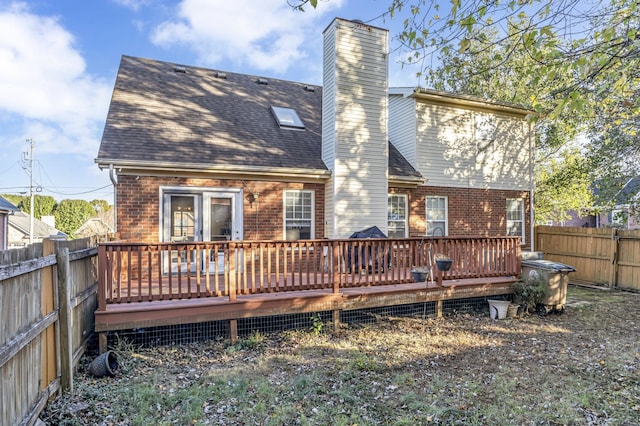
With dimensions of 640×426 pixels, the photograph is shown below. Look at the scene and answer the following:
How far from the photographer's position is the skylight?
33.0 feet

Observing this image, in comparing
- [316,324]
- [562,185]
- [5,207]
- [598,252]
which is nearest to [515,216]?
[598,252]

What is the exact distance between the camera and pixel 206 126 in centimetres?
889

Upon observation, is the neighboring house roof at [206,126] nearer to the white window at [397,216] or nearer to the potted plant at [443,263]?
the white window at [397,216]

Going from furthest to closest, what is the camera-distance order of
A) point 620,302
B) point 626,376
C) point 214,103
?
1. point 214,103
2. point 620,302
3. point 626,376

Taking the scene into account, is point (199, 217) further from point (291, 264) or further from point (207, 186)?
point (291, 264)

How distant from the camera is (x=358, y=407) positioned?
3.67m

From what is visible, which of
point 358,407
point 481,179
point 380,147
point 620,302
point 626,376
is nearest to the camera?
point 358,407

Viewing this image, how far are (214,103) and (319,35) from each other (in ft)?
10.8

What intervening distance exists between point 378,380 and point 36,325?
11.2ft

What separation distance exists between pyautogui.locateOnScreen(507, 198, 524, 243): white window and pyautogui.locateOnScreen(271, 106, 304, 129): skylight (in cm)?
681

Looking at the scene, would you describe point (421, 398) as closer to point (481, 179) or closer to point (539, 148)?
point (481, 179)

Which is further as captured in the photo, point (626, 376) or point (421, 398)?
point (626, 376)

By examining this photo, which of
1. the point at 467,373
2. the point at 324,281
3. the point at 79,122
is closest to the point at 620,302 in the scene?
the point at 467,373

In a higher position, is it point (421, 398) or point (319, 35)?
point (319, 35)
